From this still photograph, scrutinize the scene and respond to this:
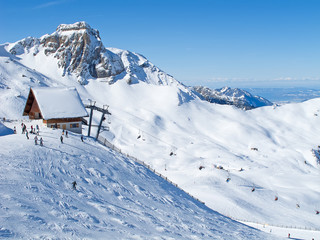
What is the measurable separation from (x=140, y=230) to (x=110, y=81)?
111 m

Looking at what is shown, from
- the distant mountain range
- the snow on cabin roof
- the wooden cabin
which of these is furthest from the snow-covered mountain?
the snow on cabin roof

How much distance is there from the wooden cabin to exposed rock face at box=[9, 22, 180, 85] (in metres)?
81.0

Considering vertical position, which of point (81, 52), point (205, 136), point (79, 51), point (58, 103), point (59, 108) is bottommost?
point (205, 136)

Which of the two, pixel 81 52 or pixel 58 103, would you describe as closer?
pixel 58 103

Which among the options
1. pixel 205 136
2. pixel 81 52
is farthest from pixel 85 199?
pixel 81 52

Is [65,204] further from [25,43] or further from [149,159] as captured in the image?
[25,43]

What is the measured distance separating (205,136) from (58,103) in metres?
65.2

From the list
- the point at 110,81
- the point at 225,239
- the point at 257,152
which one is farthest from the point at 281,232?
the point at 110,81

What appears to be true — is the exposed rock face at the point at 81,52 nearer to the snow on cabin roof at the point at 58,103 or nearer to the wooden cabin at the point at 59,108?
the wooden cabin at the point at 59,108

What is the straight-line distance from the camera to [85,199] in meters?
20.4

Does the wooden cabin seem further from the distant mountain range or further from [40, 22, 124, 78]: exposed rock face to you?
[40, 22, 124, 78]: exposed rock face

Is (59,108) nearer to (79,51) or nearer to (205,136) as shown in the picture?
(205,136)

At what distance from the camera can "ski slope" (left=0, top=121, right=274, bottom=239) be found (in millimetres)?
15148

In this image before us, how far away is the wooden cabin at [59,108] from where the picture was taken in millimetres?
38219
